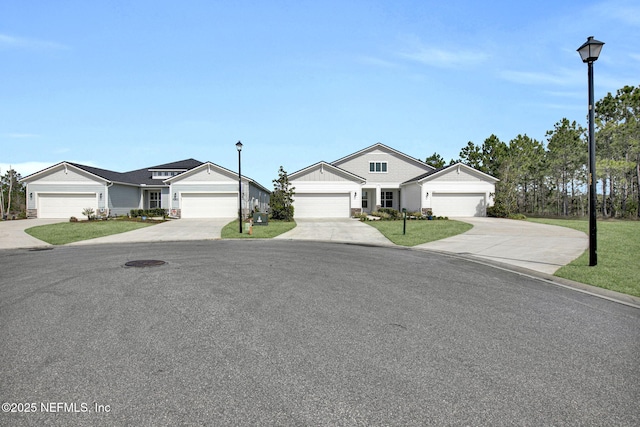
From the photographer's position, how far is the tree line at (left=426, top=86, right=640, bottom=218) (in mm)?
34656

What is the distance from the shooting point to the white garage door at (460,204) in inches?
1304

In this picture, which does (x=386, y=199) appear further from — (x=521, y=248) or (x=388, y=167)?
(x=521, y=248)

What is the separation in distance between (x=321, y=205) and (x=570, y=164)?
30.6m


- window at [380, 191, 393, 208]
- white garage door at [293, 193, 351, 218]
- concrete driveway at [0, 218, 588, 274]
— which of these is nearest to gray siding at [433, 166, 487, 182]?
window at [380, 191, 393, 208]

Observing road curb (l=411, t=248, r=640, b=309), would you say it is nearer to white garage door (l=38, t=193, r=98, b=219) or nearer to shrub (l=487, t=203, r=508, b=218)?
shrub (l=487, t=203, r=508, b=218)

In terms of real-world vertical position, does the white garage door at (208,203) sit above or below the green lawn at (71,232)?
above

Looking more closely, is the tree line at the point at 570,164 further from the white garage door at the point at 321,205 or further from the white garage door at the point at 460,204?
the white garage door at the point at 321,205

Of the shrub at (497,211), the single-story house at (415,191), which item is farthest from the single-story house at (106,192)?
the shrub at (497,211)

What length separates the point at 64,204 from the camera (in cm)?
3209

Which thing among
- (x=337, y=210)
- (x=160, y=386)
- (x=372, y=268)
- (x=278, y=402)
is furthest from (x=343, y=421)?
(x=337, y=210)

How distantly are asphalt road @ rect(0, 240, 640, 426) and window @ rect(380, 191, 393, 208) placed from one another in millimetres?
29875

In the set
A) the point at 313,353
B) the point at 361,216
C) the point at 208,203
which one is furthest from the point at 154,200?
the point at 313,353

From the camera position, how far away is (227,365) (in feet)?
12.4

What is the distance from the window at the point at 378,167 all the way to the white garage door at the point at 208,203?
539 inches
